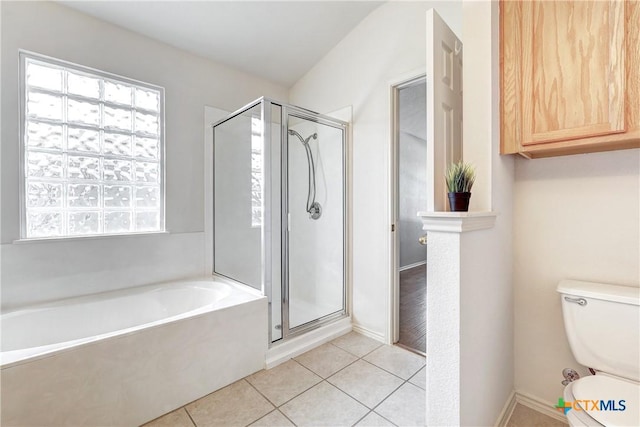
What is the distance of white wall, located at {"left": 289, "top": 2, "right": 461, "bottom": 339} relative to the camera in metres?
2.22

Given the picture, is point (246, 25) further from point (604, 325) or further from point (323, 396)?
point (604, 325)

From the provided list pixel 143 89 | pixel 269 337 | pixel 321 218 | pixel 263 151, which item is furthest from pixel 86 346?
pixel 143 89

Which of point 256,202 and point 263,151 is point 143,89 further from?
point 256,202

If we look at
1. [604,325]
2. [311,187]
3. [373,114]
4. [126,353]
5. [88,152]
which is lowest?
[126,353]

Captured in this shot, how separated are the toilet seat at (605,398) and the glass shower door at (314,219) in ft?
5.50

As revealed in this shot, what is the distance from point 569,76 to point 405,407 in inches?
73.0

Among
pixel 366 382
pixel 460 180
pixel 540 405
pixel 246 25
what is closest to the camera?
pixel 460 180

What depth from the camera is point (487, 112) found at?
131cm

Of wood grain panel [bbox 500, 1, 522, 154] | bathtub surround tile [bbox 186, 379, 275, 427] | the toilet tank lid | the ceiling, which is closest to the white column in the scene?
wood grain panel [bbox 500, 1, 522, 154]

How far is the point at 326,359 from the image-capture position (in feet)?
6.86

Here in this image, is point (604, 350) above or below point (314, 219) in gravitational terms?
below

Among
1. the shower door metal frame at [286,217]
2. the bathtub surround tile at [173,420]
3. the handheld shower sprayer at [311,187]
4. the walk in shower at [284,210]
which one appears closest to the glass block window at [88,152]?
the walk in shower at [284,210]

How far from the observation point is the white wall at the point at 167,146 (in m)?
1.79

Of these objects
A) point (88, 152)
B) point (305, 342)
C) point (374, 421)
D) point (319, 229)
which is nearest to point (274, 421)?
point (374, 421)
